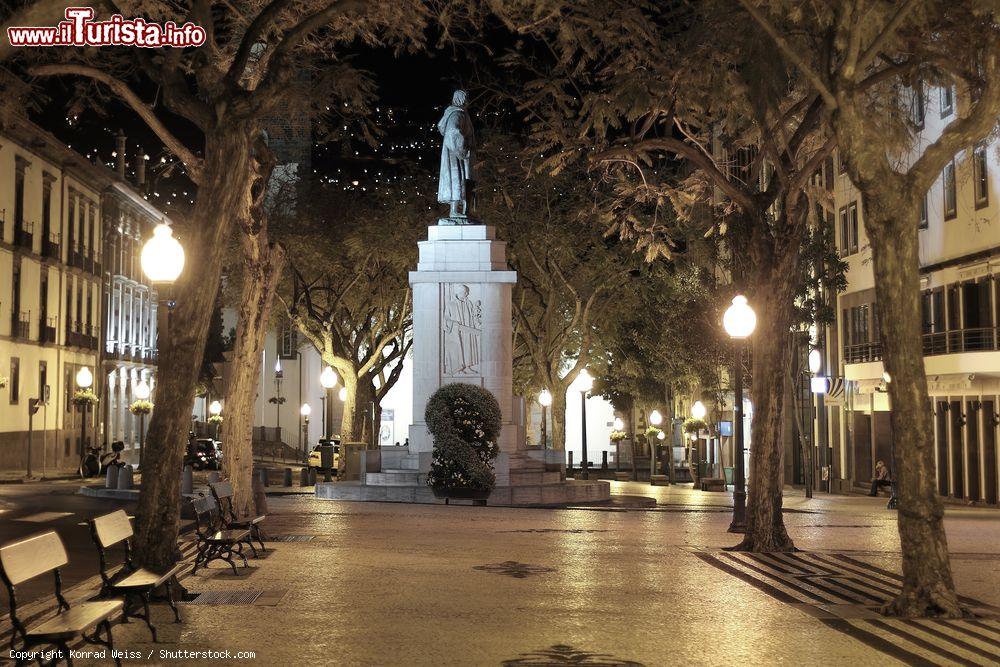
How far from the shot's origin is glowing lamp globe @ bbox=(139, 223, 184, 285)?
537 inches

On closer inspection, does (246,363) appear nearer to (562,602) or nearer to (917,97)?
(562,602)

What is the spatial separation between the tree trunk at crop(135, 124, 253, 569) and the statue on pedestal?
18.2m

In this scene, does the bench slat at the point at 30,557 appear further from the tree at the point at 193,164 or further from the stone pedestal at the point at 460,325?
the stone pedestal at the point at 460,325

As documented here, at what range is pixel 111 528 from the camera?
1116cm

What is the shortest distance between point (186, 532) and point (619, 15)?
10.3 m

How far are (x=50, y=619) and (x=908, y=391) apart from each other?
26.7 feet

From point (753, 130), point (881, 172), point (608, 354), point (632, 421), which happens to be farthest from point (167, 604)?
point (632, 421)

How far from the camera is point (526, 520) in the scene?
24.0 m

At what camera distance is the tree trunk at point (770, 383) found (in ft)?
59.7

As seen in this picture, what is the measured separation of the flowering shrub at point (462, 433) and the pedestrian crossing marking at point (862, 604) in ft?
32.8

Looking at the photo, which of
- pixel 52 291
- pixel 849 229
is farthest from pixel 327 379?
pixel 849 229

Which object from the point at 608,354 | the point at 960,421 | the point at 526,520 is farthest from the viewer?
the point at 608,354

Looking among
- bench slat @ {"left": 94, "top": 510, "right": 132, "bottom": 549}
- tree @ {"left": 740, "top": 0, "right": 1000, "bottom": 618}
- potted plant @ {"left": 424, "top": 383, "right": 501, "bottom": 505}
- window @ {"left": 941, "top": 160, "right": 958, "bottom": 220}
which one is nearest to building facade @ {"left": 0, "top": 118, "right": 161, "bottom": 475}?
potted plant @ {"left": 424, "top": 383, "right": 501, "bottom": 505}

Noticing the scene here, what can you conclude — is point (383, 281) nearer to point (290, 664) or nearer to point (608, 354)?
point (608, 354)
